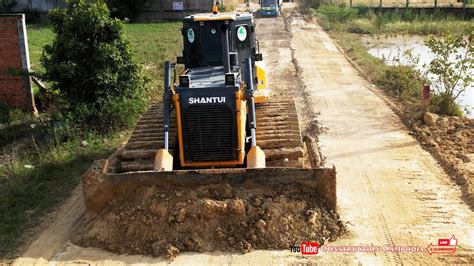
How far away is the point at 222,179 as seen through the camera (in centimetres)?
797

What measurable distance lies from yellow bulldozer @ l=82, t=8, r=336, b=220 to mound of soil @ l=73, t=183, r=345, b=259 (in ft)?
0.50

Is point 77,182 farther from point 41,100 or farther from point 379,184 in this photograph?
point 41,100

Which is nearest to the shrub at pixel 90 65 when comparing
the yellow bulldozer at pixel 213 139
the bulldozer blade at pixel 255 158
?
the yellow bulldozer at pixel 213 139

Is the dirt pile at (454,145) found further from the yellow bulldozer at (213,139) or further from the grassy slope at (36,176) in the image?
the grassy slope at (36,176)

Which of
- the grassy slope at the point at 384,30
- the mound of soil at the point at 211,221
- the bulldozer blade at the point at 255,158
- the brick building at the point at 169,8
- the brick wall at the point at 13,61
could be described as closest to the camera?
the mound of soil at the point at 211,221

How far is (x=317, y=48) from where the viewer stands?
26344mm

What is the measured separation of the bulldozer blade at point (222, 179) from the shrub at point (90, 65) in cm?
557

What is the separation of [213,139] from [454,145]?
20.6ft

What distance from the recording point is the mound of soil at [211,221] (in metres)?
7.65

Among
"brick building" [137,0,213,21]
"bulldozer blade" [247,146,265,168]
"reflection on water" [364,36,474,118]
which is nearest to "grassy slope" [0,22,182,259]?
"bulldozer blade" [247,146,265,168]

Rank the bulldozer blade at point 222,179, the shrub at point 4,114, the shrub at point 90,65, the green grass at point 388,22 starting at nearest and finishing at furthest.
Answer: the bulldozer blade at point 222,179 → the shrub at point 90,65 → the shrub at point 4,114 → the green grass at point 388,22

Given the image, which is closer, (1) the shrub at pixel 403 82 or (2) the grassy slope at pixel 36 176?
(2) the grassy slope at pixel 36 176

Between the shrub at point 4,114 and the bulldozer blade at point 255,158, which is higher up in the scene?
the bulldozer blade at point 255,158

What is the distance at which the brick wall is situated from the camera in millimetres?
15836
